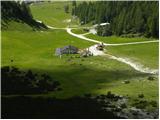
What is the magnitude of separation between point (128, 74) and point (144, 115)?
33062 mm

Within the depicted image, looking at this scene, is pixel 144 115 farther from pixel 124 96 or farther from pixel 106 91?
pixel 106 91

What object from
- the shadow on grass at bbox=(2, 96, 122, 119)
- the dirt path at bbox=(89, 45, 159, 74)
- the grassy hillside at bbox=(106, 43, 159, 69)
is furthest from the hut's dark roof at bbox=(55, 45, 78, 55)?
the shadow on grass at bbox=(2, 96, 122, 119)

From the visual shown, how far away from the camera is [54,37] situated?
169 m

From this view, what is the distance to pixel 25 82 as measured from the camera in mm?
83438

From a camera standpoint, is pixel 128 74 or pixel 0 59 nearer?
pixel 128 74

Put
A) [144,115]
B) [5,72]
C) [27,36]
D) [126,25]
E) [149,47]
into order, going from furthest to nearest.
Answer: [126,25], [27,36], [149,47], [5,72], [144,115]

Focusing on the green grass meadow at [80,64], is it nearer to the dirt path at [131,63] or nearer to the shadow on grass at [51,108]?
the dirt path at [131,63]

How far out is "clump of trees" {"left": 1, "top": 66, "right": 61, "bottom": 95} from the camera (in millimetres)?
76250

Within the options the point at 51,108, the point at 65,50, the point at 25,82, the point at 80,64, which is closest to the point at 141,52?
the point at 65,50

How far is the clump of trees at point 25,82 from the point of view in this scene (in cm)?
7625

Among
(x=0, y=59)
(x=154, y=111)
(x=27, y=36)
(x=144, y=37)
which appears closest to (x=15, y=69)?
(x=0, y=59)

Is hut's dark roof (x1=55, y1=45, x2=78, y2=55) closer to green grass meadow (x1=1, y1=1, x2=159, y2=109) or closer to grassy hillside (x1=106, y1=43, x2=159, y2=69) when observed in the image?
green grass meadow (x1=1, y1=1, x2=159, y2=109)

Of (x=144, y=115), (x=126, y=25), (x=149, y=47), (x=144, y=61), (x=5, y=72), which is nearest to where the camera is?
(x=144, y=115)

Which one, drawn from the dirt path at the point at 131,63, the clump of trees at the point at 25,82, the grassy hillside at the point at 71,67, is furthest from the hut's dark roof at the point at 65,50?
the clump of trees at the point at 25,82
